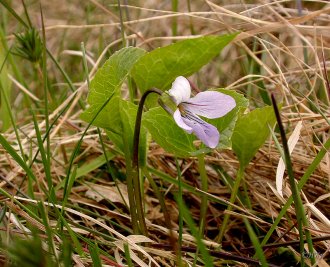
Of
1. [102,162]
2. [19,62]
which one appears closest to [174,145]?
[102,162]

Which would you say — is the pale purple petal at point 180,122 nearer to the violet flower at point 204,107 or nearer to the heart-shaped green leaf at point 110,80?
the violet flower at point 204,107

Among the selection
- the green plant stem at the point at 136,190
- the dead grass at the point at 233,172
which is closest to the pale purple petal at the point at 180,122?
the green plant stem at the point at 136,190

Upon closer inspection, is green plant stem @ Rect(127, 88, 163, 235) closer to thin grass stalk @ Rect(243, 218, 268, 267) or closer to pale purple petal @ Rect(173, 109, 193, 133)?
pale purple petal @ Rect(173, 109, 193, 133)

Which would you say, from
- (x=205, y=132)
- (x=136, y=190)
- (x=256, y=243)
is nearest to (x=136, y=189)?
(x=136, y=190)

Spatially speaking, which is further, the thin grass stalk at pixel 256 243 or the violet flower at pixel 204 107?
the violet flower at pixel 204 107

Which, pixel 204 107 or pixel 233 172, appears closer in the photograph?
pixel 204 107

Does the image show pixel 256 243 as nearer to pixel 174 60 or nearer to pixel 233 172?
pixel 174 60

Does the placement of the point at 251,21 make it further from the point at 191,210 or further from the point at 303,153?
the point at 191,210

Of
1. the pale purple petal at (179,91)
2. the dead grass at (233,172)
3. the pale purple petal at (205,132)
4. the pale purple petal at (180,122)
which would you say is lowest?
the dead grass at (233,172)

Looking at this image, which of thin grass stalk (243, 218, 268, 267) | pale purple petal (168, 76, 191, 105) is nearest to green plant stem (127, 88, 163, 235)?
pale purple petal (168, 76, 191, 105)
